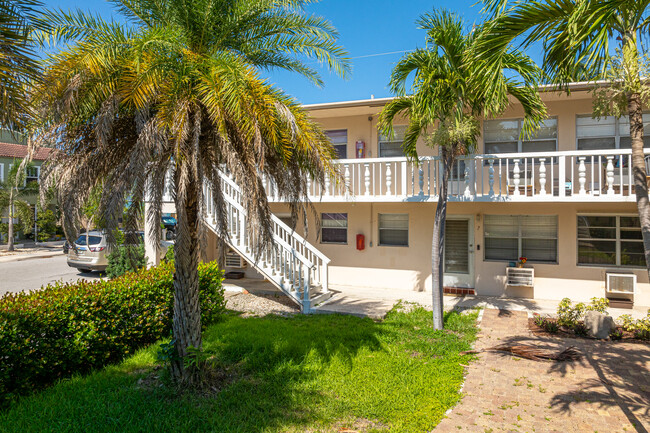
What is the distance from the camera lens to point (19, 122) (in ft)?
13.3

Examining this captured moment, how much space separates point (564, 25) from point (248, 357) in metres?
6.14

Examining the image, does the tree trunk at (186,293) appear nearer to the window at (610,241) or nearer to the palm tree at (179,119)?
the palm tree at (179,119)

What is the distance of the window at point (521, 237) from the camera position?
10562 mm

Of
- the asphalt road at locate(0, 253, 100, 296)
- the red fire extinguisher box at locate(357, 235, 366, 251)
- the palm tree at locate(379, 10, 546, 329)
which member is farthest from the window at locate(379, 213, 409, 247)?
the asphalt road at locate(0, 253, 100, 296)

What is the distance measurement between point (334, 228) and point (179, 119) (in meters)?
8.54

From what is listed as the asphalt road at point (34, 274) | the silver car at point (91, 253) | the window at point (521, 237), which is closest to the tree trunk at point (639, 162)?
the window at point (521, 237)

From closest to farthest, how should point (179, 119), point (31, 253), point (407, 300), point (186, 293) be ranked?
point (179, 119) < point (186, 293) < point (407, 300) < point (31, 253)

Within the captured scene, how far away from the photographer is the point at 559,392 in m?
5.26

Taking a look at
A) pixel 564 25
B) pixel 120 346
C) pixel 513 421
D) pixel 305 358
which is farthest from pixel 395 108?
pixel 120 346

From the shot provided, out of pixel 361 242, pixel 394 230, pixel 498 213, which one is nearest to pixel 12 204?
pixel 361 242

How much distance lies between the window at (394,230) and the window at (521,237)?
2.19 meters

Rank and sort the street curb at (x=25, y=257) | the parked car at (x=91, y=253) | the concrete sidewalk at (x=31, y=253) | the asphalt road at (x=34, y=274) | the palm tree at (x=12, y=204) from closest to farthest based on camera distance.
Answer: the asphalt road at (x=34, y=274)
the parked car at (x=91, y=253)
the street curb at (x=25, y=257)
the concrete sidewalk at (x=31, y=253)
the palm tree at (x=12, y=204)

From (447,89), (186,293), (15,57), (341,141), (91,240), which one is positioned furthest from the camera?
(91,240)

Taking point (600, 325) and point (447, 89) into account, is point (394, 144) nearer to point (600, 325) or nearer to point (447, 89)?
point (447, 89)
